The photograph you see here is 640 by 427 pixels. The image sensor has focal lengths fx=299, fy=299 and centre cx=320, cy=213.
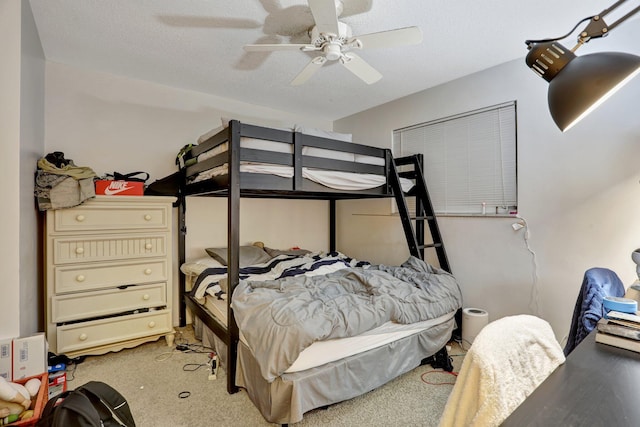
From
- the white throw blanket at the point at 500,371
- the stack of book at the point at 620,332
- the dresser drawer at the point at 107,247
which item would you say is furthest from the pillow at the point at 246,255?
the stack of book at the point at 620,332

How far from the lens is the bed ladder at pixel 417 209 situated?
8.39 ft

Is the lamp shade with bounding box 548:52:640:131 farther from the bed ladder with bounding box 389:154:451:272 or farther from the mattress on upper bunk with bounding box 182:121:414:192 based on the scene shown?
the bed ladder with bounding box 389:154:451:272

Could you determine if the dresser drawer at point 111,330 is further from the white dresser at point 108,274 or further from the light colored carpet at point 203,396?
the light colored carpet at point 203,396

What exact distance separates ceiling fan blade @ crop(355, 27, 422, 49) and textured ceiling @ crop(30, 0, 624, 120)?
0.24 m

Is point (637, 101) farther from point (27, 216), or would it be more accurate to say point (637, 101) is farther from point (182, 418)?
point (27, 216)

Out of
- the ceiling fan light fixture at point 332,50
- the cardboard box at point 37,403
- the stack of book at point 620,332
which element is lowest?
the cardboard box at point 37,403

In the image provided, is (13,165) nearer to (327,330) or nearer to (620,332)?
(327,330)

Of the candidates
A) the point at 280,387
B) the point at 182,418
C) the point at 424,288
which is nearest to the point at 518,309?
the point at 424,288

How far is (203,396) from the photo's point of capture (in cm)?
185

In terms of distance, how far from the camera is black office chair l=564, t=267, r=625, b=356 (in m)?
1.40

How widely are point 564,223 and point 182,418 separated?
2796 mm

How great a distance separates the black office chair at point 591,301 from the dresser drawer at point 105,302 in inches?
107

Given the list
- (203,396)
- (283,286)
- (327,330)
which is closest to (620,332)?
(327,330)

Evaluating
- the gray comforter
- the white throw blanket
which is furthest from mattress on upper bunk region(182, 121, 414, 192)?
the white throw blanket
